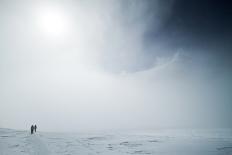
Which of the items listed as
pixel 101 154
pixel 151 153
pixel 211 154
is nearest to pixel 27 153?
pixel 101 154

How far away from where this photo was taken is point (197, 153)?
13.5 m

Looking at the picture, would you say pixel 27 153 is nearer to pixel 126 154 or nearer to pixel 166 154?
pixel 126 154

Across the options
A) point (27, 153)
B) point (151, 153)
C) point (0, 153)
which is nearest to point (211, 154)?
point (151, 153)

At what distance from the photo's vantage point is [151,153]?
13.8 m

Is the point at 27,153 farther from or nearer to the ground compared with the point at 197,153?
farther from the ground

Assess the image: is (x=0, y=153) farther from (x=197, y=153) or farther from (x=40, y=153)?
(x=197, y=153)

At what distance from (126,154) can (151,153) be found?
238 cm

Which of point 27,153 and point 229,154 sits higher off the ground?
point 27,153

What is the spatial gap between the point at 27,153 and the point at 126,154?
864cm

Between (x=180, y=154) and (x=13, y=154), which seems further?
(x=180, y=154)


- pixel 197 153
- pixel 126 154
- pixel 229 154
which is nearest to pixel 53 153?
pixel 126 154

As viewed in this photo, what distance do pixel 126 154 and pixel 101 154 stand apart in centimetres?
231

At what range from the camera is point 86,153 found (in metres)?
13.7

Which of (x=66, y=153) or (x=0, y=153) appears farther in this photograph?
(x=66, y=153)
